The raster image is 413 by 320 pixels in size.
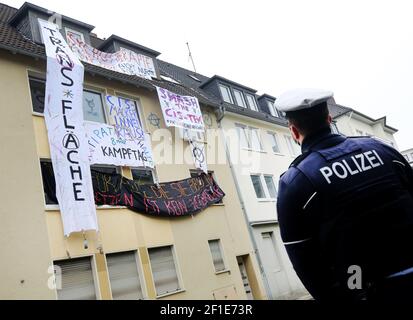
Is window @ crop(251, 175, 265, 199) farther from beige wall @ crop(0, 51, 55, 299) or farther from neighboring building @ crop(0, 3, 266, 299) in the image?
beige wall @ crop(0, 51, 55, 299)

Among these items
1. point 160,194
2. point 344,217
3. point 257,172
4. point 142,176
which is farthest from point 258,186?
point 344,217

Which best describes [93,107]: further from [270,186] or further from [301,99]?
[301,99]

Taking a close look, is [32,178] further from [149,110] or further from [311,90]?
[311,90]

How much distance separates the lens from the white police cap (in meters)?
1.92

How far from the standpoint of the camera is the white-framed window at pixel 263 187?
20516mm

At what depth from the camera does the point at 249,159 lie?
20.7 m

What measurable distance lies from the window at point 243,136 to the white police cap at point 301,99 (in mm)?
18802

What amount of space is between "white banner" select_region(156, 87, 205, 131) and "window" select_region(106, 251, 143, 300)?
546 centimetres

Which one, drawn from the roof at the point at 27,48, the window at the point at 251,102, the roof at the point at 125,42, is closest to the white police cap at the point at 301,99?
the roof at the point at 27,48

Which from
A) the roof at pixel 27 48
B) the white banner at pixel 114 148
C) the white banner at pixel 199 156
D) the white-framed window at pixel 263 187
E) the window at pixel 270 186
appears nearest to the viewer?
the roof at pixel 27 48

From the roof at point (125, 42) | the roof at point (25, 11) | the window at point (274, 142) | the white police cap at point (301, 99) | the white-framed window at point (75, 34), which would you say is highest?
the roof at point (125, 42)

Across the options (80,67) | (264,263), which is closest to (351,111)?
(264,263)

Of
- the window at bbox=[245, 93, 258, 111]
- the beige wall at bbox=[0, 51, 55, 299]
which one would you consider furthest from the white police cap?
the window at bbox=[245, 93, 258, 111]

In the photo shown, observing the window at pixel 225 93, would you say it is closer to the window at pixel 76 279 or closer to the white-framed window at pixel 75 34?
the white-framed window at pixel 75 34
